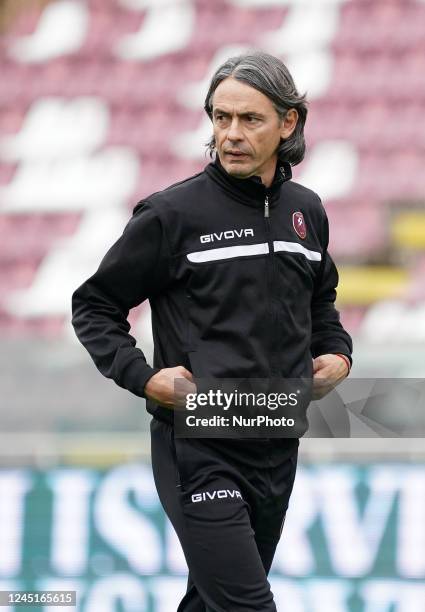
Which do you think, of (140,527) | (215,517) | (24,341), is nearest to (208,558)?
(215,517)

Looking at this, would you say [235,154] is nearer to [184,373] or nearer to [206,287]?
[206,287]

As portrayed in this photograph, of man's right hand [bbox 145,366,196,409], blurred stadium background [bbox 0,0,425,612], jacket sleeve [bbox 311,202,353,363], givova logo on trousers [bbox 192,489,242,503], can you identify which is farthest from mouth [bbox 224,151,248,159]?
blurred stadium background [bbox 0,0,425,612]

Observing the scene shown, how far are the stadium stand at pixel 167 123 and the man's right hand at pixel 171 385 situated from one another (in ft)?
13.1

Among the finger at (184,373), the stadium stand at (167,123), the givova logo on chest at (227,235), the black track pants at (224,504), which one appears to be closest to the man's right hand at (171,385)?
the finger at (184,373)

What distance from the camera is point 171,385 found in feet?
7.96

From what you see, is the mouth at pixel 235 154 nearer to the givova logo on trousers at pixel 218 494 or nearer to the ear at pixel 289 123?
the ear at pixel 289 123

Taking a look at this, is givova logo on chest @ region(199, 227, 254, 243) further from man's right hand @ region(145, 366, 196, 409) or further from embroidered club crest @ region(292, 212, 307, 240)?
man's right hand @ region(145, 366, 196, 409)

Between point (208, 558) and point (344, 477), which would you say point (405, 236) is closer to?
point (344, 477)

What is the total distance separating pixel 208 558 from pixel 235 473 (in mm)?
177

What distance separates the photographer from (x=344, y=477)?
392 centimetres

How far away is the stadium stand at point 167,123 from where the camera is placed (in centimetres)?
666

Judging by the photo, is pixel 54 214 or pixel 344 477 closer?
pixel 344 477

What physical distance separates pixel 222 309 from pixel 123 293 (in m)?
0.22

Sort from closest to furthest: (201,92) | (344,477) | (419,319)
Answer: (344,477) < (419,319) < (201,92)
